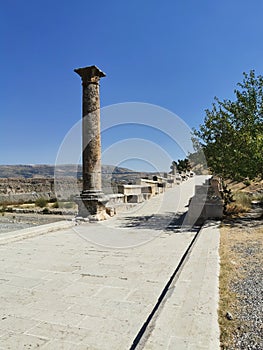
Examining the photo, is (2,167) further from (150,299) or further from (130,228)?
(150,299)

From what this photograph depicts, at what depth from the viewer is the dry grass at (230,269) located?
2.43m

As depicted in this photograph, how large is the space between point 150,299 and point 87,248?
115 inches

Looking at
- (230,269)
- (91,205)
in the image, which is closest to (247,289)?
(230,269)

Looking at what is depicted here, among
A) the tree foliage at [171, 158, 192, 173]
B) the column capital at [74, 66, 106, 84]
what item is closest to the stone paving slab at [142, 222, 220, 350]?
the column capital at [74, 66, 106, 84]

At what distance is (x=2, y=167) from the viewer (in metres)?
70.4

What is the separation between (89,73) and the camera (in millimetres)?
9672

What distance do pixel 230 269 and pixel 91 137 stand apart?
6900 mm

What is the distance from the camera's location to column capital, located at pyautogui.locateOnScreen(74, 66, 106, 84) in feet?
31.6

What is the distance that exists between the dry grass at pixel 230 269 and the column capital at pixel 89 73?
6.62 meters

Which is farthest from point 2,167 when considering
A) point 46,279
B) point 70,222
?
point 46,279

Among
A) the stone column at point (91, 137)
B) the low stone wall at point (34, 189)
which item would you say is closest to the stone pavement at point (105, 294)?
the stone column at point (91, 137)

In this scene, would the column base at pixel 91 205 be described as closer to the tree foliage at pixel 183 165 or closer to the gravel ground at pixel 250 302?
the gravel ground at pixel 250 302

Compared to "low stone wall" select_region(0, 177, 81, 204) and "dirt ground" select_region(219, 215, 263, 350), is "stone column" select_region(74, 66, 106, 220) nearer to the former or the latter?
"dirt ground" select_region(219, 215, 263, 350)

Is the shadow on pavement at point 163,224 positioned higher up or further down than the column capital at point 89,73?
further down
